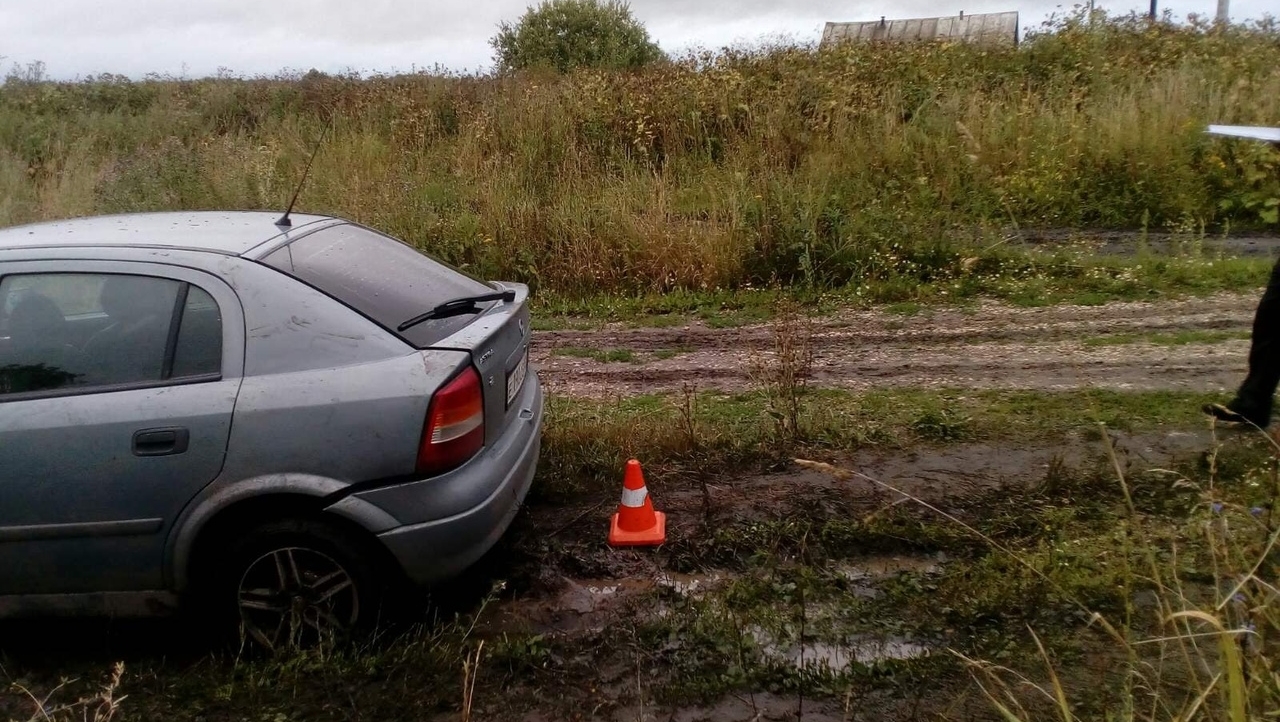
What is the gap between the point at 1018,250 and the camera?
30.9 feet

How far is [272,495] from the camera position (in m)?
3.44

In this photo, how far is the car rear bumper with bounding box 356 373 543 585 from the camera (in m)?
3.47

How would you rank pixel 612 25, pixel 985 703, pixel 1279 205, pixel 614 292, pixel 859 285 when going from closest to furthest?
pixel 985 703 → pixel 859 285 → pixel 614 292 → pixel 1279 205 → pixel 612 25

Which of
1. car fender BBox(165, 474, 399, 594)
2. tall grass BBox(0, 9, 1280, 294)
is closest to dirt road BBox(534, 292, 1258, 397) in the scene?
tall grass BBox(0, 9, 1280, 294)

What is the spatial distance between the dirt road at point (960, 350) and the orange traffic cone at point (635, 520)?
2.02 meters

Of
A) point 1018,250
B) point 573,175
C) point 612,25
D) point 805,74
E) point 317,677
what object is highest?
point 612,25

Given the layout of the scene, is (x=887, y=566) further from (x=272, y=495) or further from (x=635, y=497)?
(x=272, y=495)

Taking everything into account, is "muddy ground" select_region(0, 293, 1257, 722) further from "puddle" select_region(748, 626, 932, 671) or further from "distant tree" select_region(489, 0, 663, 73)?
"distant tree" select_region(489, 0, 663, 73)

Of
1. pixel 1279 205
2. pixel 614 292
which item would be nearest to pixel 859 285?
pixel 614 292

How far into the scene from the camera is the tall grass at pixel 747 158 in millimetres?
9658

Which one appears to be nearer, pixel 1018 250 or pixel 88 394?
pixel 88 394

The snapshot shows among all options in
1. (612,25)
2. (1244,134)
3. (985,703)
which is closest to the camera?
(985,703)

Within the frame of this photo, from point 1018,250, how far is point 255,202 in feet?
28.7

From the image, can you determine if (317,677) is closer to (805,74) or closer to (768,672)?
(768,672)
